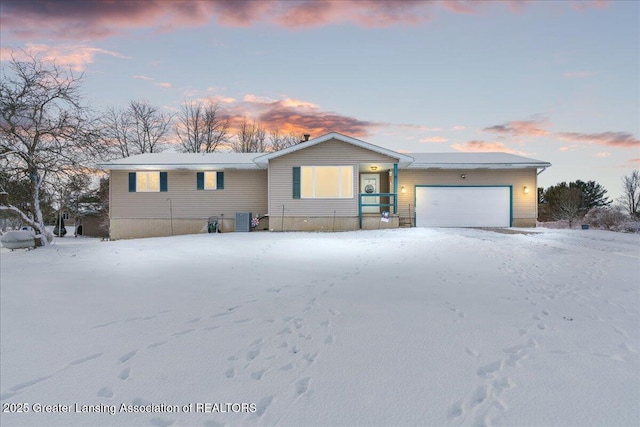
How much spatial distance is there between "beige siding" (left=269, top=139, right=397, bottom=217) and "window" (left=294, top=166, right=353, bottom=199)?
0.30 m

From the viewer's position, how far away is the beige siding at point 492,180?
1777cm

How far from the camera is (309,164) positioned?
16.0 metres

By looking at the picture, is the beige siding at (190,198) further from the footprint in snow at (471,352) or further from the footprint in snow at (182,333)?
the footprint in snow at (471,352)

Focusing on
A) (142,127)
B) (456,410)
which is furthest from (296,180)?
(142,127)

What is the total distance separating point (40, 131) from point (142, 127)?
22281 millimetres

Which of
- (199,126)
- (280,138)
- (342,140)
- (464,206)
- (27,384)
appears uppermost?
(199,126)

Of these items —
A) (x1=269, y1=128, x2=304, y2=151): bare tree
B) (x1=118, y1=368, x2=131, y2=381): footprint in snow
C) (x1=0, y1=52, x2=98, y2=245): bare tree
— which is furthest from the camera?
(x1=269, y1=128, x2=304, y2=151): bare tree

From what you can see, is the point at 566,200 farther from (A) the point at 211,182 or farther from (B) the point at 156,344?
(B) the point at 156,344

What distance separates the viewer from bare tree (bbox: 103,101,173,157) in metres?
32.5

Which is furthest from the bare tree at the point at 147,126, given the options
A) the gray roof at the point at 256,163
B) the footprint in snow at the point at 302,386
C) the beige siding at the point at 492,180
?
the footprint in snow at the point at 302,386

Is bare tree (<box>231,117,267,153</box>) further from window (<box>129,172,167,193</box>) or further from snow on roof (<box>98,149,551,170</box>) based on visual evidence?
window (<box>129,172,167,193</box>)

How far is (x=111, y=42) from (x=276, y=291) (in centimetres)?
1477

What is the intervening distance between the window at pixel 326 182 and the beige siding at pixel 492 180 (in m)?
3.04

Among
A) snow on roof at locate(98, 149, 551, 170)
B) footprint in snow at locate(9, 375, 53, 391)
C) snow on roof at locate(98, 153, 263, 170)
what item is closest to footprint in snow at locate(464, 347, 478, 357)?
footprint in snow at locate(9, 375, 53, 391)
